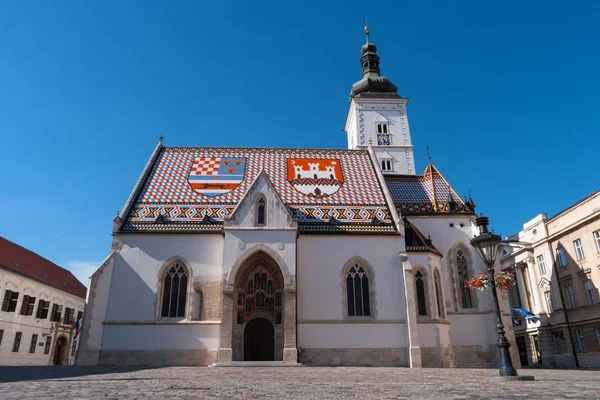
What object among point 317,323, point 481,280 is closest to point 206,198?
point 317,323

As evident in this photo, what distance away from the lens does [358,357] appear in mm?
23328

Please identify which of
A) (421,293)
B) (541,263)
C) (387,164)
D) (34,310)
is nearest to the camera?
(421,293)

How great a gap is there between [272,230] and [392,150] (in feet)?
75.7

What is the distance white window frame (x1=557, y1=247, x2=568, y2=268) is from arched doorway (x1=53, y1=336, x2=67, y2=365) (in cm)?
4581

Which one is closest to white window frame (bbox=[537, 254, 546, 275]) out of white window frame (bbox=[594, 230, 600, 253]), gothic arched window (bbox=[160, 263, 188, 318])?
white window frame (bbox=[594, 230, 600, 253])

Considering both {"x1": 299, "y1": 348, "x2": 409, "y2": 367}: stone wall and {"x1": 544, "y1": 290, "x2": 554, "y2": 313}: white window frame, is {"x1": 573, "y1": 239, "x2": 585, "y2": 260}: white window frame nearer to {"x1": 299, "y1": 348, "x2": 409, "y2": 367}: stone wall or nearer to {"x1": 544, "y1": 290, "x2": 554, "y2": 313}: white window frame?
{"x1": 544, "y1": 290, "x2": 554, "y2": 313}: white window frame

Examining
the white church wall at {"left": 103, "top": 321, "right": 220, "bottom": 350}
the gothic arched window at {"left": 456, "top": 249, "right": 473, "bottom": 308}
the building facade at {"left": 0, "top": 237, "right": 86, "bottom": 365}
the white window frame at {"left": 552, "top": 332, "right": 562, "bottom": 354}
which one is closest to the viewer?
the white church wall at {"left": 103, "top": 321, "right": 220, "bottom": 350}

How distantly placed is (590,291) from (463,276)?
9.28 m

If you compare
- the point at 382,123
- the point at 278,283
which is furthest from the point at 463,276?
the point at 382,123

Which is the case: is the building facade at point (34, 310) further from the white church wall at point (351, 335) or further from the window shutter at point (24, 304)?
the white church wall at point (351, 335)

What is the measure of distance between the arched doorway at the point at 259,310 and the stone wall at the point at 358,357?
1.83m

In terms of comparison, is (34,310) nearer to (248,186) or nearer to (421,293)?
(248,186)

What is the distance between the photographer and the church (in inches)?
908

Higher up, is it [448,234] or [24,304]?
[448,234]
